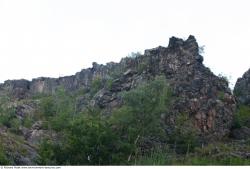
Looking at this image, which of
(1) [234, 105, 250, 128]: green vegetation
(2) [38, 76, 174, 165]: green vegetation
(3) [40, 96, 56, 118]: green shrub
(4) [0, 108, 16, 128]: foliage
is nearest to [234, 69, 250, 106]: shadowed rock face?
(1) [234, 105, 250, 128]: green vegetation

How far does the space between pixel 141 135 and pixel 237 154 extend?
1024 cm

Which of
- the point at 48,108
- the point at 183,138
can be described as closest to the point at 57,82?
the point at 48,108

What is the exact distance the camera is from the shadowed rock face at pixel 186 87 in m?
60.0

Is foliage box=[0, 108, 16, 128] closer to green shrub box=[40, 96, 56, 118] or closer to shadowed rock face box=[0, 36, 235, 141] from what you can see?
green shrub box=[40, 96, 56, 118]

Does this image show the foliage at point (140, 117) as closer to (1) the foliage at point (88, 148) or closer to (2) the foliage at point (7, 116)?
(1) the foliage at point (88, 148)

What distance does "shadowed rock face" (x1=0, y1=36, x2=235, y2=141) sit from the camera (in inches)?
2363

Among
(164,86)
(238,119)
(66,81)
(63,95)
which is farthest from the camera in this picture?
(66,81)

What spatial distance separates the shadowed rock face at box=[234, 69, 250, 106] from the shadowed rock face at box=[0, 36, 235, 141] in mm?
9608

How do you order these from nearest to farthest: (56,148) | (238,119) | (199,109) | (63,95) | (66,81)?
1. (56,148)
2. (199,109)
3. (238,119)
4. (63,95)
5. (66,81)

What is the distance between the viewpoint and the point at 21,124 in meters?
58.6

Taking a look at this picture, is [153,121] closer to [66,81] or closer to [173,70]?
[173,70]

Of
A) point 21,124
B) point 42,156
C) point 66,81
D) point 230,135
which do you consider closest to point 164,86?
point 230,135

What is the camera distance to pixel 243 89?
260ft

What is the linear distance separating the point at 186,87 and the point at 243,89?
19325 millimetres
